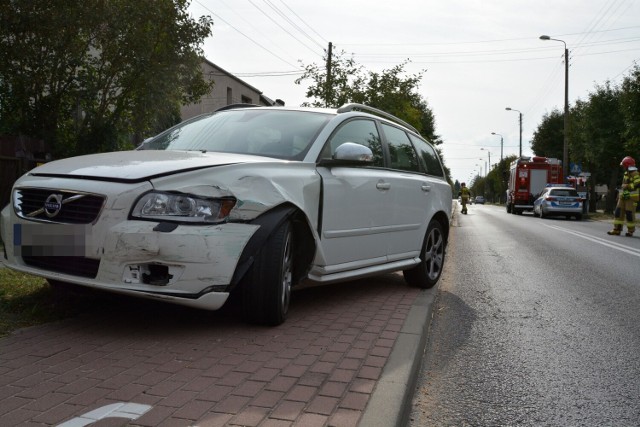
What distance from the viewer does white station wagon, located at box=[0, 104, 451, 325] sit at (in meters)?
3.72

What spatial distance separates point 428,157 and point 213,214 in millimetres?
3911

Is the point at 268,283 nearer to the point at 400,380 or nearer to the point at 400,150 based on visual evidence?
the point at 400,380

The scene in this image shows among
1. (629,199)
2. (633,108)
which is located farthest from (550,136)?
(629,199)

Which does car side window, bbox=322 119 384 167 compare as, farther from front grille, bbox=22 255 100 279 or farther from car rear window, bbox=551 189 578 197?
car rear window, bbox=551 189 578 197

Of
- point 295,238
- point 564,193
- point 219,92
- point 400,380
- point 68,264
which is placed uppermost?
point 219,92

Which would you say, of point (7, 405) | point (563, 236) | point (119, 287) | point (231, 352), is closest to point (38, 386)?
point (7, 405)

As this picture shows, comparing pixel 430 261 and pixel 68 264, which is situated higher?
pixel 68 264

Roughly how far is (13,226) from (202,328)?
1.41 metres

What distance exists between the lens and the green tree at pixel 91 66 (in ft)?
36.9

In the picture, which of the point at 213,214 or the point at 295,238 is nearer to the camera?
Answer: the point at 213,214

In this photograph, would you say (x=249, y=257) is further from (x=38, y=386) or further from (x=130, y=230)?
(x=38, y=386)

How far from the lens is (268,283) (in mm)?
4086

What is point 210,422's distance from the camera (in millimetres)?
2633

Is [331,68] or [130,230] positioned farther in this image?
[331,68]
